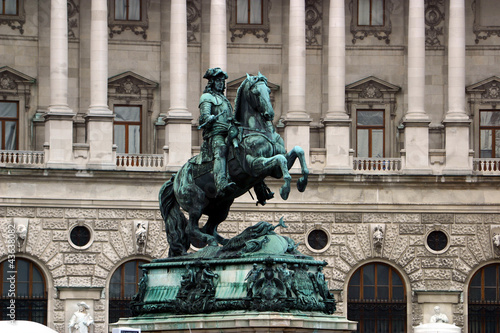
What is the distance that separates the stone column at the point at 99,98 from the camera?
179ft

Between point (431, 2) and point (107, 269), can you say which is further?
point (431, 2)

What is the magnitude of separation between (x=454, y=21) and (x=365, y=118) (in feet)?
15.0

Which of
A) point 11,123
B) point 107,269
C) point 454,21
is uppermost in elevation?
point 454,21

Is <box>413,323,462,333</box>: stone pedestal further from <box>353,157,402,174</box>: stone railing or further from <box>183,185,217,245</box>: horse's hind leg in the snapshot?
<box>183,185,217,245</box>: horse's hind leg

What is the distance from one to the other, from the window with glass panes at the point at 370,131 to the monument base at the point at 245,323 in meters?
34.3

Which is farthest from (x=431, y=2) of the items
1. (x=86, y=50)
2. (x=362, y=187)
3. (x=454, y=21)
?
(x=86, y=50)

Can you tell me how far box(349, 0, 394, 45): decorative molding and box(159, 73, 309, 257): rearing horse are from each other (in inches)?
1334

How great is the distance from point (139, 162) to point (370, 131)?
8.76 meters

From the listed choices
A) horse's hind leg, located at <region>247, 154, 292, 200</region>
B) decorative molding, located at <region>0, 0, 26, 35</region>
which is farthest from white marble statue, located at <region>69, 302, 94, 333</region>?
horse's hind leg, located at <region>247, 154, 292, 200</region>

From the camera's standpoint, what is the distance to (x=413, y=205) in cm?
5559

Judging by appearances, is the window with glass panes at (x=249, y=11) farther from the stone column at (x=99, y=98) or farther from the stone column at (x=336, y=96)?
the stone column at (x=99, y=98)

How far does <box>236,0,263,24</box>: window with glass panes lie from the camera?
59.2 meters

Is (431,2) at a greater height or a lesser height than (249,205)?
greater

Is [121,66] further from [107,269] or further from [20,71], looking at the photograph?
[107,269]
